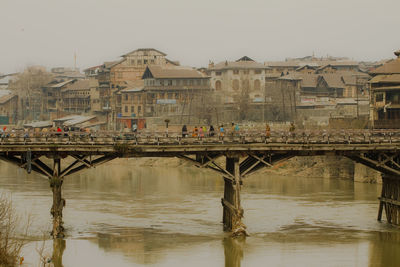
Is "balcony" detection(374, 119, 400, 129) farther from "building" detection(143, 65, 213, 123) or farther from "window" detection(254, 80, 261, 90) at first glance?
"window" detection(254, 80, 261, 90)

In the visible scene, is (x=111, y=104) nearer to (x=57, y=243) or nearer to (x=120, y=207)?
(x=120, y=207)

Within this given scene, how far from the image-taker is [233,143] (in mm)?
49875

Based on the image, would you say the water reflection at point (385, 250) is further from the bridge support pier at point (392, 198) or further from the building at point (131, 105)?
the building at point (131, 105)

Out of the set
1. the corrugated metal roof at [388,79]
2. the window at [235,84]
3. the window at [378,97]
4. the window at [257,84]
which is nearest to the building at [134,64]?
the window at [235,84]

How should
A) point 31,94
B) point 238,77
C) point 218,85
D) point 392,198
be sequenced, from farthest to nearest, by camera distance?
point 31,94
point 218,85
point 238,77
point 392,198

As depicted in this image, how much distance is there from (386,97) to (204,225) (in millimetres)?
47178

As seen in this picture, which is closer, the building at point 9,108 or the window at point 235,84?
the window at point 235,84

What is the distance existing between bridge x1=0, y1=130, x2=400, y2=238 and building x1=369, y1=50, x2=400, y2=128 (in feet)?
135

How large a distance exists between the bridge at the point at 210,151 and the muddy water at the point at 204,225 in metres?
2.45

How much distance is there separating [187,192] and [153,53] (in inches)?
3678

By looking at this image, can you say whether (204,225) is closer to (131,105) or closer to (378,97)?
(378,97)

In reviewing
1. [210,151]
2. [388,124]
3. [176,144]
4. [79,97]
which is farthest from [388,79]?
[79,97]

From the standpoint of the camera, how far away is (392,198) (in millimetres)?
53938

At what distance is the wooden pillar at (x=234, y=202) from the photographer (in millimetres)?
48594
